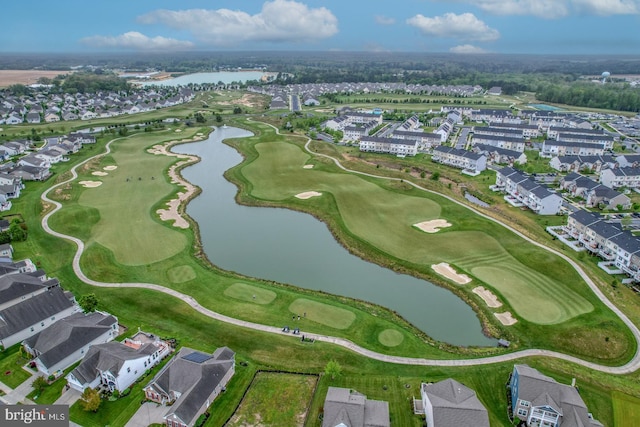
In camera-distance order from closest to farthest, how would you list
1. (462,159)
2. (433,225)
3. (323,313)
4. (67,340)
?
(67,340) < (323,313) < (433,225) < (462,159)

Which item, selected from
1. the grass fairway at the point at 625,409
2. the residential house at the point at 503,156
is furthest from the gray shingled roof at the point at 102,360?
the residential house at the point at 503,156

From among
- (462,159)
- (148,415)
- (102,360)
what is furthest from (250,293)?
(462,159)

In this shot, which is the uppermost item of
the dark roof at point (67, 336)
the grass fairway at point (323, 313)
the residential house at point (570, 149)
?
the residential house at point (570, 149)

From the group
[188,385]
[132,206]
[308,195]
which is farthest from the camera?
[308,195]

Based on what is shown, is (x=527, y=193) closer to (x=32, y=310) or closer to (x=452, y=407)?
(x=452, y=407)

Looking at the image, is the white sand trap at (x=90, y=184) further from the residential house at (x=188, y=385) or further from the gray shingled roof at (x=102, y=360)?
the residential house at (x=188, y=385)

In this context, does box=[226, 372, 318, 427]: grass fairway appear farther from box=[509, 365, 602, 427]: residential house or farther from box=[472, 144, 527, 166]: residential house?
box=[472, 144, 527, 166]: residential house

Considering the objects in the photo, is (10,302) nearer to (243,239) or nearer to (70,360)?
(70,360)
